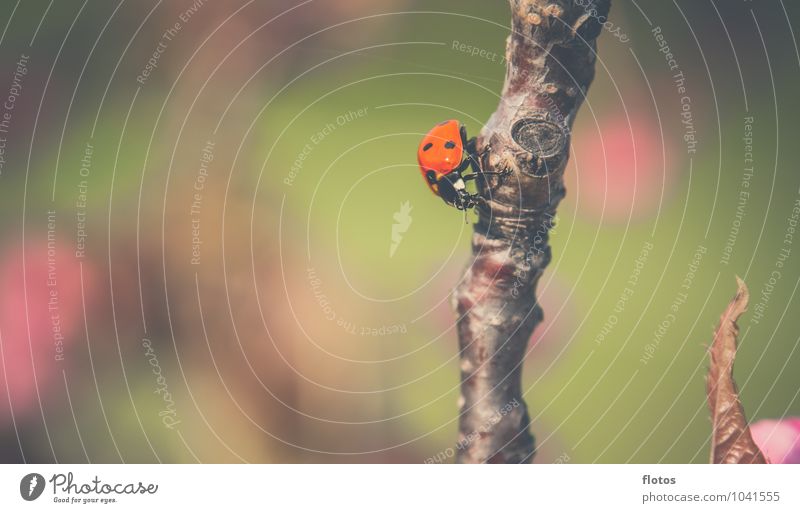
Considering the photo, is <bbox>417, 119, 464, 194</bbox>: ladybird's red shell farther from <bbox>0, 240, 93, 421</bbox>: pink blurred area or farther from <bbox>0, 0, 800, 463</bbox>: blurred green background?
<bbox>0, 240, 93, 421</bbox>: pink blurred area

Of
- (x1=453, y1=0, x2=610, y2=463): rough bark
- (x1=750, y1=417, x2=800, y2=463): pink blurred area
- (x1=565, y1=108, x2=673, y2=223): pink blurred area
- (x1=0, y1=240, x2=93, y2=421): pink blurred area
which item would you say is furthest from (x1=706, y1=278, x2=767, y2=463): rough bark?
(x1=0, y1=240, x2=93, y2=421): pink blurred area

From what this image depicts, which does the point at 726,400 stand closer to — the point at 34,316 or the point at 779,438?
the point at 779,438

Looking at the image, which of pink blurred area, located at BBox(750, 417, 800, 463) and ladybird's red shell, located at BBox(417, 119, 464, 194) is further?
pink blurred area, located at BBox(750, 417, 800, 463)

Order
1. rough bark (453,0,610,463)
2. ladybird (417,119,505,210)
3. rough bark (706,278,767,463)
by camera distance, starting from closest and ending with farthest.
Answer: rough bark (453,0,610,463)
ladybird (417,119,505,210)
rough bark (706,278,767,463)

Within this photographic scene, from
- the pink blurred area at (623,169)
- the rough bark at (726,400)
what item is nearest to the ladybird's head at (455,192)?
the pink blurred area at (623,169)

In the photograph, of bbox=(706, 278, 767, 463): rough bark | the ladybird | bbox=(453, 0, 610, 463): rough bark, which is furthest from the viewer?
bbox=(706, 278, 767, 463): rough bark

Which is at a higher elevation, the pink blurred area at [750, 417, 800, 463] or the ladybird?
the ladybird

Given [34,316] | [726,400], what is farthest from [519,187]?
[34,316]
